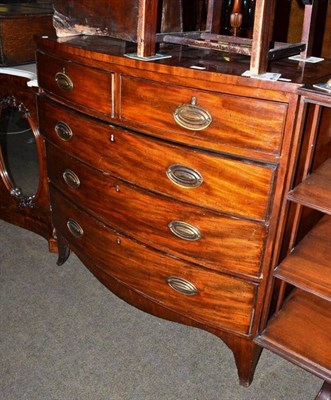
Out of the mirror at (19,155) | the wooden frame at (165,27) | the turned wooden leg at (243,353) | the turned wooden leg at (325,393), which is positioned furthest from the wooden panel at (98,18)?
the turned wooden leg at (325,393)

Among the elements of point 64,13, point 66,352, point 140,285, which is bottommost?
point 66,352

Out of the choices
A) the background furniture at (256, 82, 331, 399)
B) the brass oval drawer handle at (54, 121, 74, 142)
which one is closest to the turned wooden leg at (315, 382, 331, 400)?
the background furniture at (256, 82, 331, 399)

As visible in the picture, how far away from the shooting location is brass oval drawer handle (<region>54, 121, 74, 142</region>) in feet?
5.58

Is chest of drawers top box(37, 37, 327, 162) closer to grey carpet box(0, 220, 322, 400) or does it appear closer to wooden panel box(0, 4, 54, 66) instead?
wooden panel box(0, 4, 54, 66)

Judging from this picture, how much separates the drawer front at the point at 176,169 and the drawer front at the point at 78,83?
0.07 meters

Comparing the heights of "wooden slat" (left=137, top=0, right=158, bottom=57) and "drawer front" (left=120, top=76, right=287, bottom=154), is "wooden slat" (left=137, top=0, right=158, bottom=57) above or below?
above

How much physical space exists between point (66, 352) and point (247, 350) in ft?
2.27

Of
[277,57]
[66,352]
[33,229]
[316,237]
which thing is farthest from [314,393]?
[33,229]

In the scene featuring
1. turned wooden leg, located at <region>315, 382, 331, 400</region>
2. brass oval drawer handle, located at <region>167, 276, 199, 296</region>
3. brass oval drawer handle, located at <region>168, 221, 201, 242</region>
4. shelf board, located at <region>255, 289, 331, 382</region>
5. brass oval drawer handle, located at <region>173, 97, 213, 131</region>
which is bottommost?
turned wooden leg, located at <region>315, 382, 331, 400</region>

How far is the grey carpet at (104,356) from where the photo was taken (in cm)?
160

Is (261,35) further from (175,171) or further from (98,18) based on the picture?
(98,18)

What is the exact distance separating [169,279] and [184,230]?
221 mm

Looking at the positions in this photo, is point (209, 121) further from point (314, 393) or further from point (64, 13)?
point (314, 393)

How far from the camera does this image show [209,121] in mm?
1259
